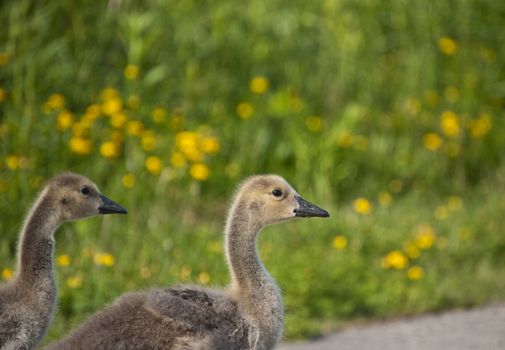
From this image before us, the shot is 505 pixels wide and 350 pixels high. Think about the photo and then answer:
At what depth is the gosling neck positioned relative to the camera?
6090 mm

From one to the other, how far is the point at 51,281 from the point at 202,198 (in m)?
4.03

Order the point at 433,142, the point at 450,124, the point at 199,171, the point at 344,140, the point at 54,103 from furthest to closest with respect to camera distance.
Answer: the point at 450,124, the point at 433,142, the point at 344,140, the point at 199,171, the point at 54,103

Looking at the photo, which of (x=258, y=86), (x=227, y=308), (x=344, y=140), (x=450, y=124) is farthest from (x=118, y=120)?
→ (x=227, y=308)

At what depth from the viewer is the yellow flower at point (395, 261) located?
29.2 ft

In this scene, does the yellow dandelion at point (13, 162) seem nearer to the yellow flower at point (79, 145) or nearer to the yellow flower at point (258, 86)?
the yellow flower at point (79, 145)

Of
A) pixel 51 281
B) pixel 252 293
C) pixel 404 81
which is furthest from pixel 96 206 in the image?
pixel 404 81

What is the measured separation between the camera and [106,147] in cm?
924

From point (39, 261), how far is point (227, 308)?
106 centimetres

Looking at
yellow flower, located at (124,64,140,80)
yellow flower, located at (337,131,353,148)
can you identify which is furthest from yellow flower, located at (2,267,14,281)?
yellow flower, located at (337,131,353,148)

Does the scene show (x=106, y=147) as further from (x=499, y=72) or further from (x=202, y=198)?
(x=499, y=72)

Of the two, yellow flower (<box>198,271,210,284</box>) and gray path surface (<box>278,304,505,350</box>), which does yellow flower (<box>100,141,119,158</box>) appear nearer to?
yellow flower (<box>198,271,210,284</box>)

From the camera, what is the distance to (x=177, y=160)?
954 centimetres

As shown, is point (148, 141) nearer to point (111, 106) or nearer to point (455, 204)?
point (111, 106)

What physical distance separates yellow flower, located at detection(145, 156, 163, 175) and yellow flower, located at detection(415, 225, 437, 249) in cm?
217
